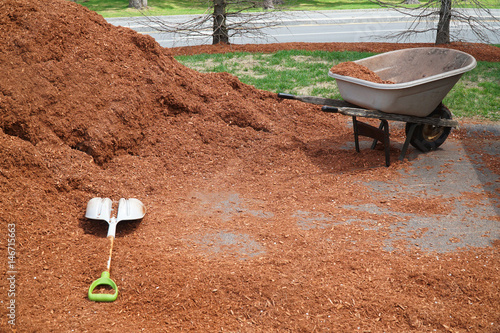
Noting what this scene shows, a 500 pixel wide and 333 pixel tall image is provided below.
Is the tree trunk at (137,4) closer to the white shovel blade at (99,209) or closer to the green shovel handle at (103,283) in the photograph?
the white shovel blade at (99,209)

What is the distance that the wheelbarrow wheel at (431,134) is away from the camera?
19.1ft

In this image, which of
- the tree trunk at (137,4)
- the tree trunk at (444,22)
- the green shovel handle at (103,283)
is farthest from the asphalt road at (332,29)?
the green shovel handle at (103,283)

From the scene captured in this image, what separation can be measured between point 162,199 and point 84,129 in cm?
124

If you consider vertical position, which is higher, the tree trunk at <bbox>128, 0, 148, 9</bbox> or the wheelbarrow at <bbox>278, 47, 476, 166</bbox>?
the tree trunk at <bbox>128, 0, 148, 9</bbox>

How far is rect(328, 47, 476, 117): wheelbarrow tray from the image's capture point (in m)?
5.11

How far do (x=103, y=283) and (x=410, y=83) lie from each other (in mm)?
3859

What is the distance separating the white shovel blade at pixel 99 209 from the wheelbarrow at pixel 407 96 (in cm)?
252

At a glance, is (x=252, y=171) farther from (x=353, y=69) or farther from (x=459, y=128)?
(x=459, y=128)

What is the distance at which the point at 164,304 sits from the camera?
326 cm

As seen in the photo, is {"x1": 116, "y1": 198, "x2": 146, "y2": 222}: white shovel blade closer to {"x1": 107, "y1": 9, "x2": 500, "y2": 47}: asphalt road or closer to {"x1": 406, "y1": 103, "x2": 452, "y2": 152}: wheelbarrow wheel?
{"x1": 406, "y1": 103, "x2": 452, "y2": 152}: wheelbarrow wheel

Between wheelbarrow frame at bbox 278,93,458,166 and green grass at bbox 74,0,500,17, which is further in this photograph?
green grass at bbox 74,0,500,17

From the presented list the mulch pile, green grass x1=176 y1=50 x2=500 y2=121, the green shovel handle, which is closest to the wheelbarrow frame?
the mulch pile

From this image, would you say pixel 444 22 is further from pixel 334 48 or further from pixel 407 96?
pixel 407 96

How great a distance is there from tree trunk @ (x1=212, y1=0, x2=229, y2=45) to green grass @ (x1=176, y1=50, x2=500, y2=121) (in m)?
1.79
